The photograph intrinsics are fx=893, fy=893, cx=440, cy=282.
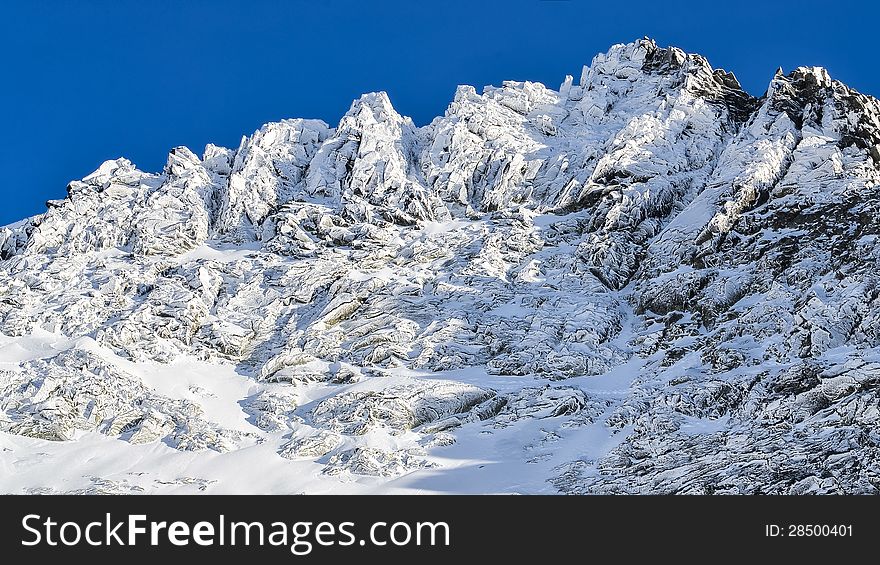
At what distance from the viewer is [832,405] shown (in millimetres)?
46469

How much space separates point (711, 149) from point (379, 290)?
137 feet

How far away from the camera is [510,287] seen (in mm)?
73688

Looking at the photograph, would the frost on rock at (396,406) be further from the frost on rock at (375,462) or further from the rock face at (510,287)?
the frost on rock at (375,462)

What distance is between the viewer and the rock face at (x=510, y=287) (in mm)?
51406

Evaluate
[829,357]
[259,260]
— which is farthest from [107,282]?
[829,357]

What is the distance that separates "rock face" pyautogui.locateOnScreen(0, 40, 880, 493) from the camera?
51.4 m

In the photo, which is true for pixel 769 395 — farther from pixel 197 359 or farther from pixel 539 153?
pixel 539 153
